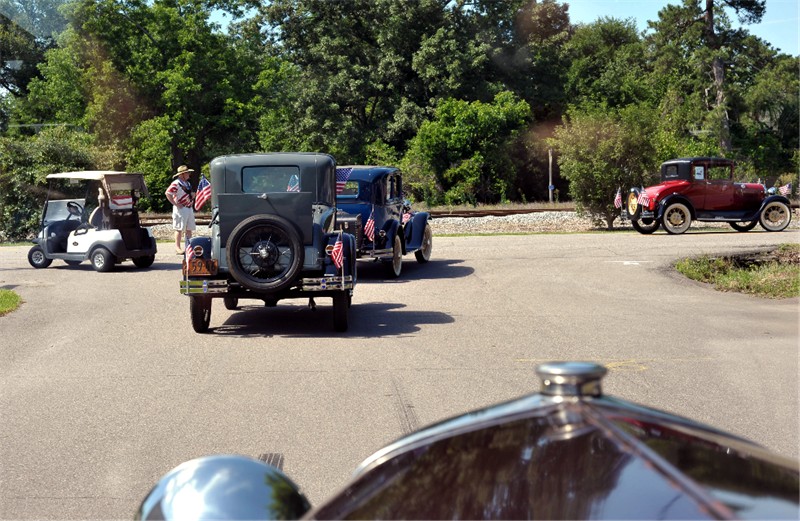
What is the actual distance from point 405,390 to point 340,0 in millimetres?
40374

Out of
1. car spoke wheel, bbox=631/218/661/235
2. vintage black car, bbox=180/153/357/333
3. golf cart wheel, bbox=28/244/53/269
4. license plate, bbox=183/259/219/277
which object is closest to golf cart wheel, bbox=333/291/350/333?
vintage black car, bbox=180/153/357/333

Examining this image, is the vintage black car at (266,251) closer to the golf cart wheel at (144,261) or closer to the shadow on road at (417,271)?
the shadow on road at (417,271)

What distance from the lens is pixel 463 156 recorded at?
40.9 m

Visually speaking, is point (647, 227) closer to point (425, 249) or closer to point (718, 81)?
point (425, 249)

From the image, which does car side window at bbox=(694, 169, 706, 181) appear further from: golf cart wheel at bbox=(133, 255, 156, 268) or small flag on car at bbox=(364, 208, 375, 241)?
golf cart wheel at bbox=(133, 255, 156, 268)

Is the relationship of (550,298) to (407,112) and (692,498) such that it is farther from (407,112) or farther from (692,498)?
(407,112)

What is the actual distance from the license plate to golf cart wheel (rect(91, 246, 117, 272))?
22.5 ft

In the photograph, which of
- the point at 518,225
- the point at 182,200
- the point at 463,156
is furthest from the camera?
the point at 463,156

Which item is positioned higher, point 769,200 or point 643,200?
point 643,200

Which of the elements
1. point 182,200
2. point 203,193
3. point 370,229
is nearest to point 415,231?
point 370,229

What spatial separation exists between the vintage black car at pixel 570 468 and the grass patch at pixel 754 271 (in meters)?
12.4

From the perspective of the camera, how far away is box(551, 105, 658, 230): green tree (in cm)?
2653

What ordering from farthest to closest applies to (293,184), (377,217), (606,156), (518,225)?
(518,225)
(606,156)
(377,217)
(293,184)

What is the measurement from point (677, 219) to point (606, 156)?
338cm
